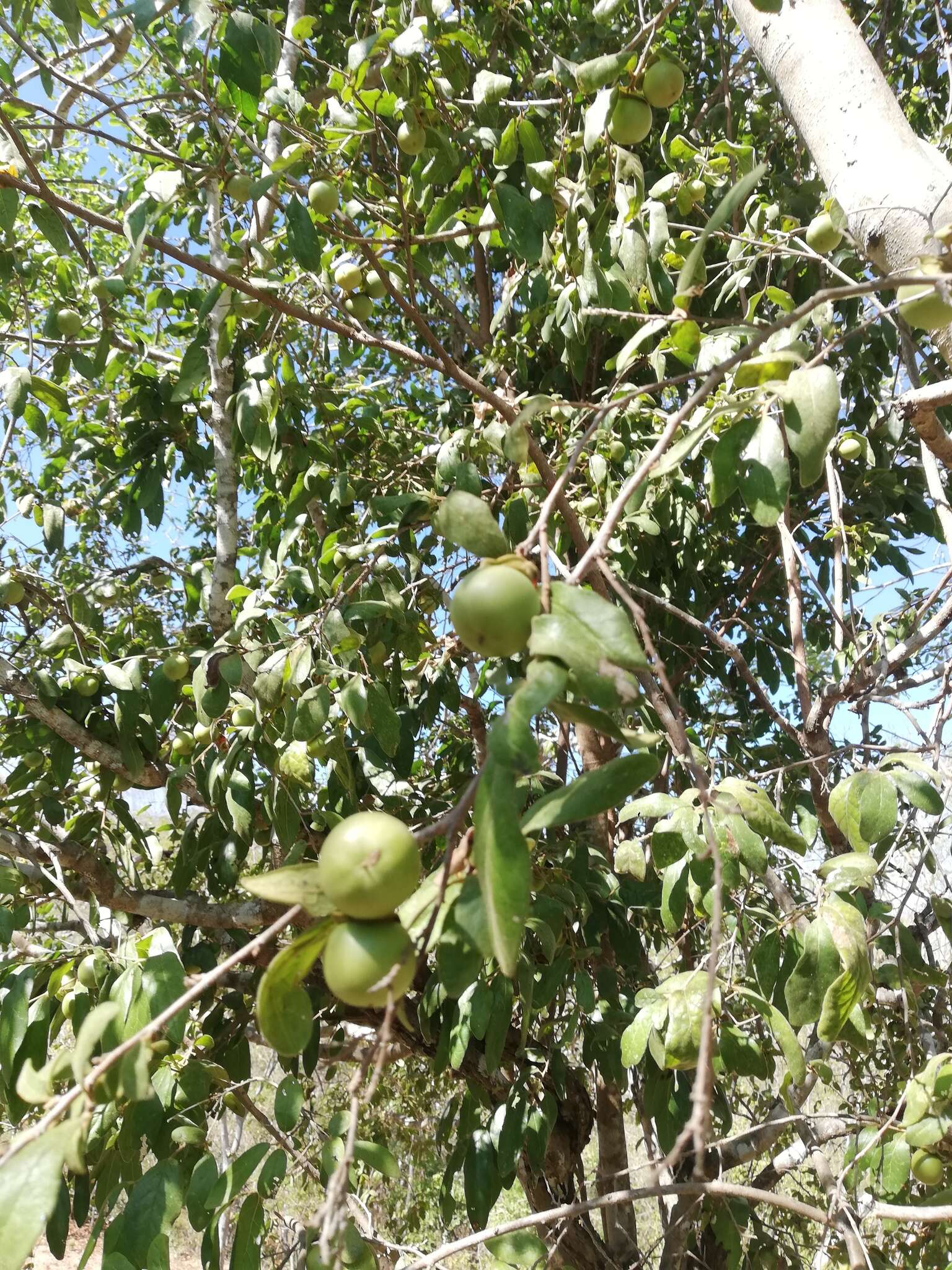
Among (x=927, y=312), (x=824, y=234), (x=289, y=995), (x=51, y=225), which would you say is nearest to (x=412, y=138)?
(x=51, y=225)

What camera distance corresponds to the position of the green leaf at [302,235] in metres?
1.85

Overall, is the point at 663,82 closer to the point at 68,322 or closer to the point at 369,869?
the point at 369,869

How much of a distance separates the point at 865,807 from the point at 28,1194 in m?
1.31

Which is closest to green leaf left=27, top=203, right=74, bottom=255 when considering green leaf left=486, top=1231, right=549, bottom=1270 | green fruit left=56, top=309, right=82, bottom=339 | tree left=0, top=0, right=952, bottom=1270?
tree left=0, top=0, right=952, bottom=1270

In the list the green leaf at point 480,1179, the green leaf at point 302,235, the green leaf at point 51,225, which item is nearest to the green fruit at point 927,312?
the green leaf at point 302,235

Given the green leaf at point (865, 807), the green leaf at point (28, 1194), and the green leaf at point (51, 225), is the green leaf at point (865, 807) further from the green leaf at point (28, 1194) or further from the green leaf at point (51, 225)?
the green leaf at point (51, 225)

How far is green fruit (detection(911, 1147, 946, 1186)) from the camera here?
1.75 metres

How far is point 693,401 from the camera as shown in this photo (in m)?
0.87

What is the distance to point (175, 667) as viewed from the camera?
8.18 feet

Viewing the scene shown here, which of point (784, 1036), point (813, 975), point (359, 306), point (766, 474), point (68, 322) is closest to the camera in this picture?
point (766, 474)

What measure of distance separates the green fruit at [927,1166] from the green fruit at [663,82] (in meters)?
2.06

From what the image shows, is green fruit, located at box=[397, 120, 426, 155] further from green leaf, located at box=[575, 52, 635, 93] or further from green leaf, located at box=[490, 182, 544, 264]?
green leaf, located at box=[575, 52, 635, 93]

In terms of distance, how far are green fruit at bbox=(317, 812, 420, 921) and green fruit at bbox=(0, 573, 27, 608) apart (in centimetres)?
245

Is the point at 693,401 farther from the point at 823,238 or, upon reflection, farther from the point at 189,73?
the point at 189,73
